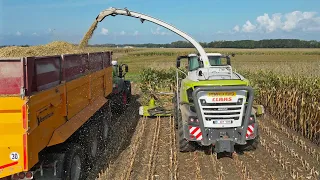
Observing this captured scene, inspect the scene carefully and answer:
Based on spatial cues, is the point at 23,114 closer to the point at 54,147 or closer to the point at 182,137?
the point at 54,147

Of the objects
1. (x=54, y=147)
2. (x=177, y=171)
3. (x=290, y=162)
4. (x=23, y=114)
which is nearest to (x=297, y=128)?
(x=290, y=162)

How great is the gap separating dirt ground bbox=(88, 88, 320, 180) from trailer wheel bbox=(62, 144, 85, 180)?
769 millimetres

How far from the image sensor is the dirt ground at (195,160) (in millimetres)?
6734

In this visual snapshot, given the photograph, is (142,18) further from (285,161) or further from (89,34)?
(285,161)

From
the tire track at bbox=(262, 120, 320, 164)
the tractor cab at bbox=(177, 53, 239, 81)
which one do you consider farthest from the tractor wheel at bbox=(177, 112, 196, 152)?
the tire track at bbox=(262, 120, 320, 164)

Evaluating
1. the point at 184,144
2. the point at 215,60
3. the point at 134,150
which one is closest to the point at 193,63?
the point at 215,60

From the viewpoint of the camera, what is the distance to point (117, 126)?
438 inches

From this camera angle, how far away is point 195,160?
768 centimetres

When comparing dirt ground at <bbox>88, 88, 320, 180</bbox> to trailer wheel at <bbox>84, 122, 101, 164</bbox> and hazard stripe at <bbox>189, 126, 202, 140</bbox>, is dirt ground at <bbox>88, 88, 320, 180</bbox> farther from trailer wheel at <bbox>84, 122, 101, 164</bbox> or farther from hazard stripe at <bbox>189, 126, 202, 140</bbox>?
hazard stripe at <bbox>189, 126, 202, 140</bbox>

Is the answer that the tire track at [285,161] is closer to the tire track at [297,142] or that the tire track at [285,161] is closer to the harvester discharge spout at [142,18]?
the tire track at [297,142]

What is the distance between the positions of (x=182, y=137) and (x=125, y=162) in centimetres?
137

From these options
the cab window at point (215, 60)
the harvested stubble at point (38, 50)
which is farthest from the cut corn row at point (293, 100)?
the harvested stubble at point (38, 50)

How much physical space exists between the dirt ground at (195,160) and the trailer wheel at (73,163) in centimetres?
77

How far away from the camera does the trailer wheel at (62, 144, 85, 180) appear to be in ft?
16.8
